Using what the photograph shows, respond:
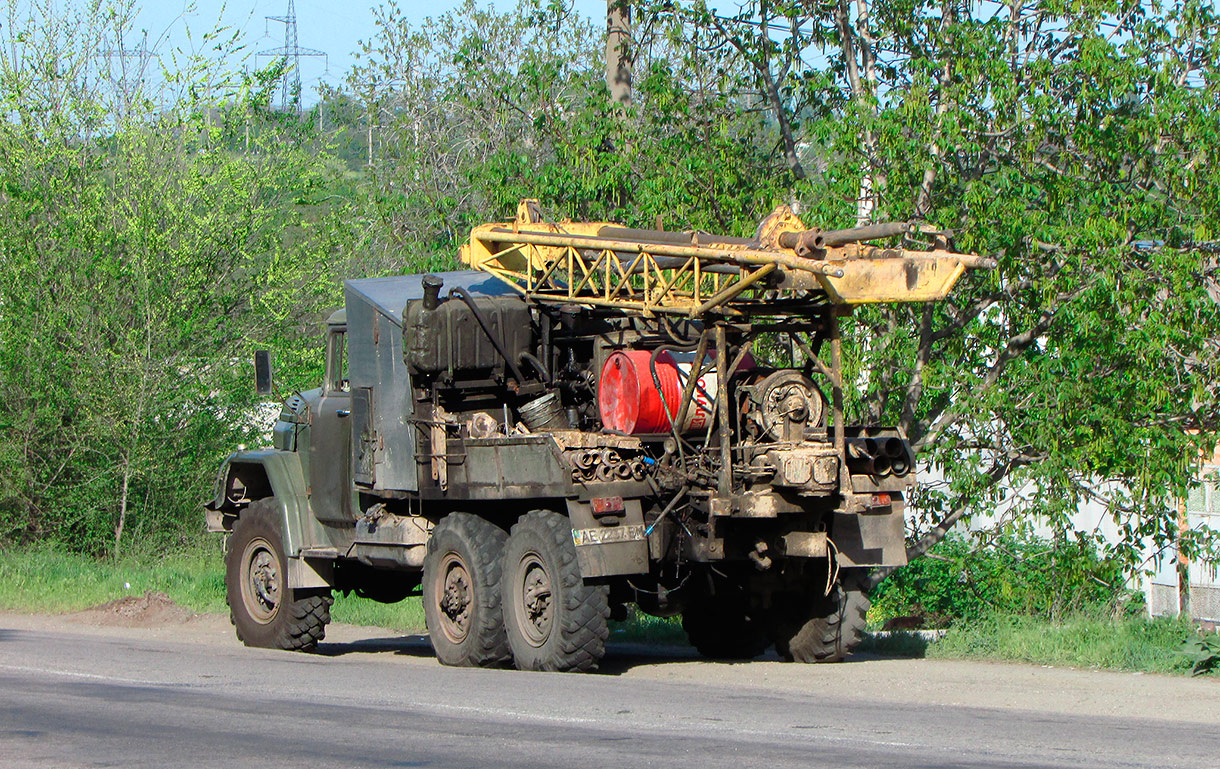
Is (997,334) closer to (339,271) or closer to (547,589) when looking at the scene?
(547,589)

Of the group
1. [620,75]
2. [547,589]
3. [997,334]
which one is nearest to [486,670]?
[547,589]

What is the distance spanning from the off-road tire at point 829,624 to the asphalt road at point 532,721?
0.73 ft

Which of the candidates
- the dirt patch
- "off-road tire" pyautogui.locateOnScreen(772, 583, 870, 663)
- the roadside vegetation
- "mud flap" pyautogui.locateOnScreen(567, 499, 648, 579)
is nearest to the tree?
the roadside vegetation

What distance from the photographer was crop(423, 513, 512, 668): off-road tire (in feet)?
40.1

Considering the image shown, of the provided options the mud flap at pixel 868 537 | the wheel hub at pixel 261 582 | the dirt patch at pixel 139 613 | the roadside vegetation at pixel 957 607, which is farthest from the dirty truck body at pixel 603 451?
the dirt patch at pixel 139 613

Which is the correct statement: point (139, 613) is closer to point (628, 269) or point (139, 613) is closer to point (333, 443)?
point (333, 443)

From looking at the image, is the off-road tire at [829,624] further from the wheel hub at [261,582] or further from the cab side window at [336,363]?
the wheel hub at [261,582]

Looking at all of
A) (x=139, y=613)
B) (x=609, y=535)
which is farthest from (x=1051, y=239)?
(x=139, y=613)

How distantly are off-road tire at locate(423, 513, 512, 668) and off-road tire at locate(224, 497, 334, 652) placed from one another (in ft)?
6.57

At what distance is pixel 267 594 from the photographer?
579 inches

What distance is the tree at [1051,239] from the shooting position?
13.7 metres

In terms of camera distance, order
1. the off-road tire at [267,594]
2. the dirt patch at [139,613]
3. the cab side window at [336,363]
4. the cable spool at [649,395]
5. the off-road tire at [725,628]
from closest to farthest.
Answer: the cable spool at [649,395] < the off-road tire at [725,628] < the off-road tire at [267,594] < the cab side window at [336,363] < the dirt patch at [139,613]

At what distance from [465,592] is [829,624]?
2.86 m

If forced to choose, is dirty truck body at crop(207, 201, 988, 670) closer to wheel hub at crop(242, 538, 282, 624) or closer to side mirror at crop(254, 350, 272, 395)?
wheel hub at crop(242, 538, 282, 624)
